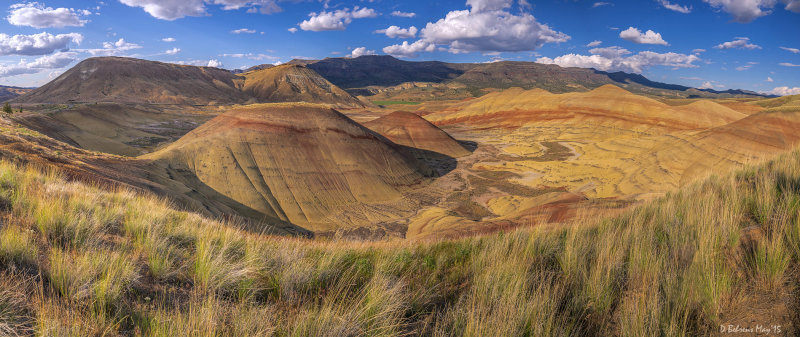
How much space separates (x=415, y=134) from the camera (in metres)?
53.6

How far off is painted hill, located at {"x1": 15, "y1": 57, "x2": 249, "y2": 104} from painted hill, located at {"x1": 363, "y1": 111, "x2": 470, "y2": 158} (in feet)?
290

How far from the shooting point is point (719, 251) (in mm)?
3070

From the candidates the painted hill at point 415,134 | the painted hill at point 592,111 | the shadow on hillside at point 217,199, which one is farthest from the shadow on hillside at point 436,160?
the painted hill at point 592,111

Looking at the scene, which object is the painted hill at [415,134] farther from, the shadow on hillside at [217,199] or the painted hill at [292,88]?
the painted hill at [292,88]

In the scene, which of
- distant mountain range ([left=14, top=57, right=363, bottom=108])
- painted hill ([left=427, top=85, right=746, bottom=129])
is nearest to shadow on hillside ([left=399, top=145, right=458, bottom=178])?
painted hill ([left=427, top=85, right=746, bottom=129])

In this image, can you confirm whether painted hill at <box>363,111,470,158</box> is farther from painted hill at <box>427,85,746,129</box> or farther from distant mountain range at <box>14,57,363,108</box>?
distant mountain range at <box>14,57,363,108</box>

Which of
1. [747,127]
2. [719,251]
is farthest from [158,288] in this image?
[747,127]

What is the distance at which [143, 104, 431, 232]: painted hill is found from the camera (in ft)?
82.6

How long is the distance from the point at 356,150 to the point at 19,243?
30.3 metres

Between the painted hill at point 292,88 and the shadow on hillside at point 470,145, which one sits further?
the painted hill at point 292,88

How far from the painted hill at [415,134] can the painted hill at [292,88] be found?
82.7 m

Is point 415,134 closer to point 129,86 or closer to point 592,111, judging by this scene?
point 592,111

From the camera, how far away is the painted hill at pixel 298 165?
2519cm

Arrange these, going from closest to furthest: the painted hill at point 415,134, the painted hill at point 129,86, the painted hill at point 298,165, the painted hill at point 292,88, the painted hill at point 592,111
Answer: the painted hill at point 298,165 → the painted hill at point 415,134 → the painted hill at point 592,111 → the painted hill at point 129,86 → the painted hill at point 292,88
